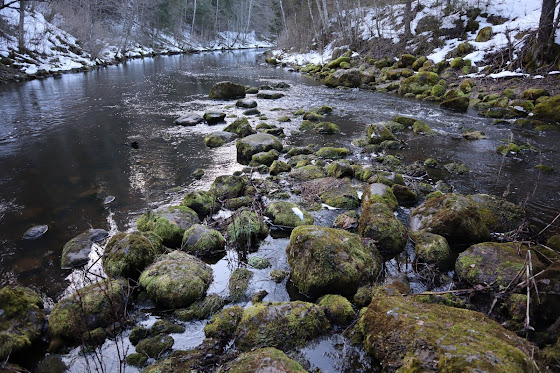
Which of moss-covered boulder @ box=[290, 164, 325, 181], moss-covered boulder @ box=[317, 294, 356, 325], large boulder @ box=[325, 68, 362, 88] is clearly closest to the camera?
moss-covered boulder @ box=[317, 294, 356, 325]

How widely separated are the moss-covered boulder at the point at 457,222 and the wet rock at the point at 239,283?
9.52 feet

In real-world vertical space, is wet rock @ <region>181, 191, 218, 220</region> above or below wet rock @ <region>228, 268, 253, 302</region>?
above

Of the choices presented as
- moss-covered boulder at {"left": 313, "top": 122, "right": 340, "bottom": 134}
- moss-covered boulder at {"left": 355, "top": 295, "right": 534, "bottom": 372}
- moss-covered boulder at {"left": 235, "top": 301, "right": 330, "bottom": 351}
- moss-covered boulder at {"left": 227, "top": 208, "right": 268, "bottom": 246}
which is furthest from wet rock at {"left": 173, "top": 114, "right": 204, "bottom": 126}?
moss-covered boulder at {"left": 355, "top": 295, "right": 534, "bottom": 372}

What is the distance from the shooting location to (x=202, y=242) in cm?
520

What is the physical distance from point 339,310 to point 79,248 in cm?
406

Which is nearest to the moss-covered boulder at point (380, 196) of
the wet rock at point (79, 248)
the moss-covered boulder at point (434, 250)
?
the moss-covered boulder at point (434, 250)

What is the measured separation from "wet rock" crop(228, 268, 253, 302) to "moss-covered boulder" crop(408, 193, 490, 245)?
290cm

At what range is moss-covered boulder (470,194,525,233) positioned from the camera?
551 cm

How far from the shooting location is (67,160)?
929 centimetres

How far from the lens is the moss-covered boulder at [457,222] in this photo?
201 inches

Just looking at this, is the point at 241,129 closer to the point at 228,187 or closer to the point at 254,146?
the point at 254,146

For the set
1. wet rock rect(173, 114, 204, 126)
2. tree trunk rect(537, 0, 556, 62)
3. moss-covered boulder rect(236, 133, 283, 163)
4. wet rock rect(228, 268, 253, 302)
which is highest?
tree trunk rect(537, 0, 556, 62)

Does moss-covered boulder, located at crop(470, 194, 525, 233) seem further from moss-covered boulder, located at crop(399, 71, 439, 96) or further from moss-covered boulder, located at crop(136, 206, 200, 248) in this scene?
moss-covered boulder, located at crop(399, 71, 439, 96)

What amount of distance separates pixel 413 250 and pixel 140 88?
19.3 meters
